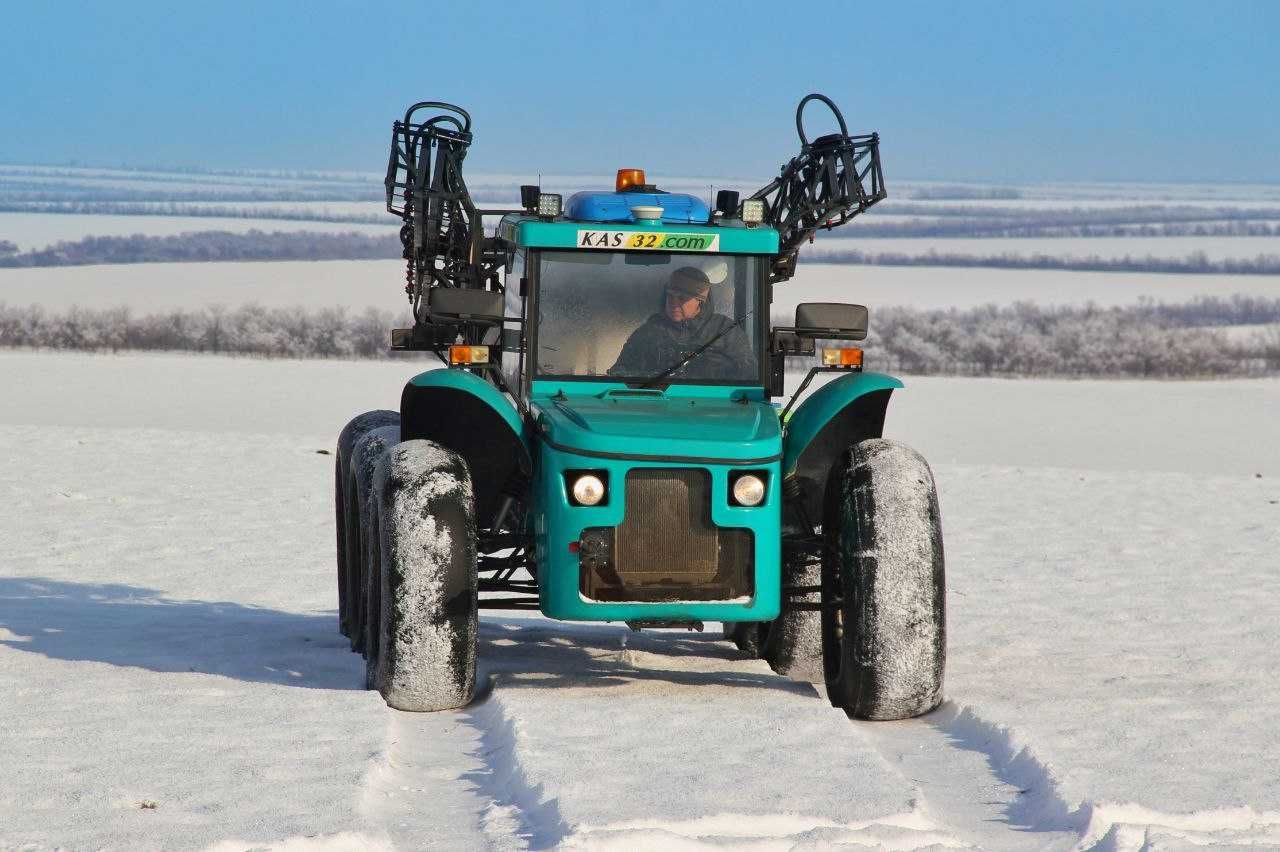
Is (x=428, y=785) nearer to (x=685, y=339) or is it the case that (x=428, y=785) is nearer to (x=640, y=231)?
(x=685, y=339)

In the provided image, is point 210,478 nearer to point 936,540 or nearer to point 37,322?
point 936,540

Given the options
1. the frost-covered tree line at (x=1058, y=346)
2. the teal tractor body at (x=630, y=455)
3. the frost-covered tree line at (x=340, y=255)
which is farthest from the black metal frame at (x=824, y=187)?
the frost-covered tree line at (x=340, y=255)

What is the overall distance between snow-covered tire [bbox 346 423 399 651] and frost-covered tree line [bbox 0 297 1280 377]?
28509 mm

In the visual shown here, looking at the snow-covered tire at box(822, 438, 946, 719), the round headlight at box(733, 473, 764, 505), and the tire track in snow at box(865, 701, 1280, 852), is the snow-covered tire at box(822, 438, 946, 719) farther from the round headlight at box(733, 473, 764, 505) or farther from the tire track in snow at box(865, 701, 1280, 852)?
the round headlight at box(733, 473, 764, 505)

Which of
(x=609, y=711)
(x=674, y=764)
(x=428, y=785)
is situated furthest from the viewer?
(x=609, y=711)

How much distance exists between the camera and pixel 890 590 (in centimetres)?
869

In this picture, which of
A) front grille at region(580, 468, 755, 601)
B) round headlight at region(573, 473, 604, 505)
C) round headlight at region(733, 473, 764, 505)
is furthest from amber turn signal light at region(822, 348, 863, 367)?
round headlight at region(573, 473, 604, 505)

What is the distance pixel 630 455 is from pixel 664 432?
0.20m

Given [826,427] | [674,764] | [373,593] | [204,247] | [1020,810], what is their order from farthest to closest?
[204,247], [373,593], [826,427], [674,764], [1020,810]

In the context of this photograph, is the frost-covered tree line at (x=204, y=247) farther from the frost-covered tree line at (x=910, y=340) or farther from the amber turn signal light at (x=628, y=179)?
the amber turn signal light at (x=628, y=179)

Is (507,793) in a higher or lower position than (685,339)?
lower

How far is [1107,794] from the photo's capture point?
7316mm

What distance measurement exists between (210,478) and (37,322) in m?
23.2

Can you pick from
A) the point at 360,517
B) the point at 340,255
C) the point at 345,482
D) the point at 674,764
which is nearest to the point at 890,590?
the point at 674,764
